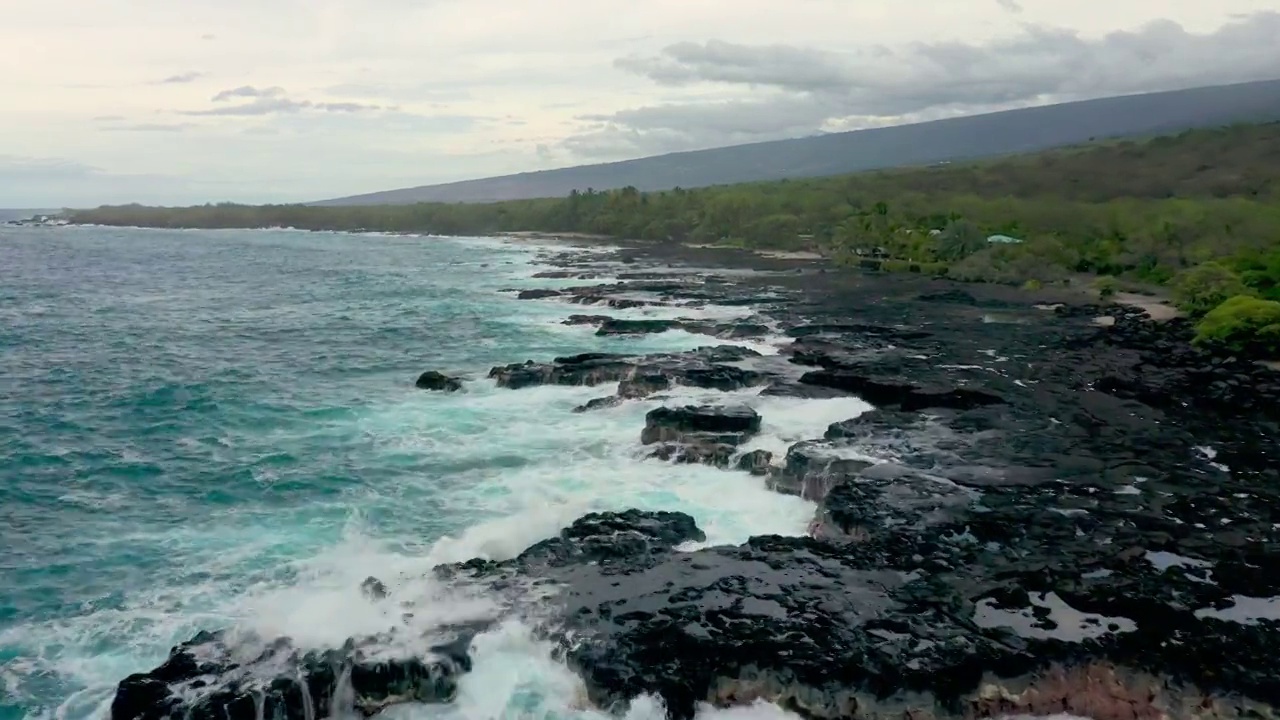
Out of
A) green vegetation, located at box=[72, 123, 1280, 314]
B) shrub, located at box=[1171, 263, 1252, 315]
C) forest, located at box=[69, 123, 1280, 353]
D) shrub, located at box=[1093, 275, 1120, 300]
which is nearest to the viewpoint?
shrub, located at box=[1171, 263, 1252, 315]

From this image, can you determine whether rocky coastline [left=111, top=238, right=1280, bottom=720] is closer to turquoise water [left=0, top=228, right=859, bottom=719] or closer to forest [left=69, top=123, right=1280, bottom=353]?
turquoise water [left=0, top=228, right=859, bottom=719]

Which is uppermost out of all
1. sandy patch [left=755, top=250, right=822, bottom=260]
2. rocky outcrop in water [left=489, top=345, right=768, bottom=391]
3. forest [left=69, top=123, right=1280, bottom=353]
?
forest [left=69, top=123, right=1280, bottom=353]

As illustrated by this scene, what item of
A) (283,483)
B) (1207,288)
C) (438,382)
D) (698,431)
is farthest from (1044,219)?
(283,483)

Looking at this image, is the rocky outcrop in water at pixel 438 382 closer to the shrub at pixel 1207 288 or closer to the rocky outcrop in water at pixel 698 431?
the rocky outcrop in water at pixel 698 431

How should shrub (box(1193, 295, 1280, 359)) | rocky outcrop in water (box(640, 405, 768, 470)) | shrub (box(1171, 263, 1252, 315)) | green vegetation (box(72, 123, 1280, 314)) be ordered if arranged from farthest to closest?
1. green vegetation (box(72, 123, 1280, 314))
2. shrub (box(1171, 263, 1252, 315))
3. shrub (box(1193, 295, 1280, 359))
4. rocky outcrop in water (box(640, 405, 768, 470))

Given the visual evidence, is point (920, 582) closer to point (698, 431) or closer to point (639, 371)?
point (698, 431)

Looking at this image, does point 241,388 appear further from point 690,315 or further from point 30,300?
point 30,300

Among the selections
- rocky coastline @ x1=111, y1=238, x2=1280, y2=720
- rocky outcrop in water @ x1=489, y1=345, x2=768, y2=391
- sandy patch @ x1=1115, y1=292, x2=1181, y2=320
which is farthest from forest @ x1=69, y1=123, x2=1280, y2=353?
rocky outcrop in water @ x1=489, y1=345, x2=768, y2=391
